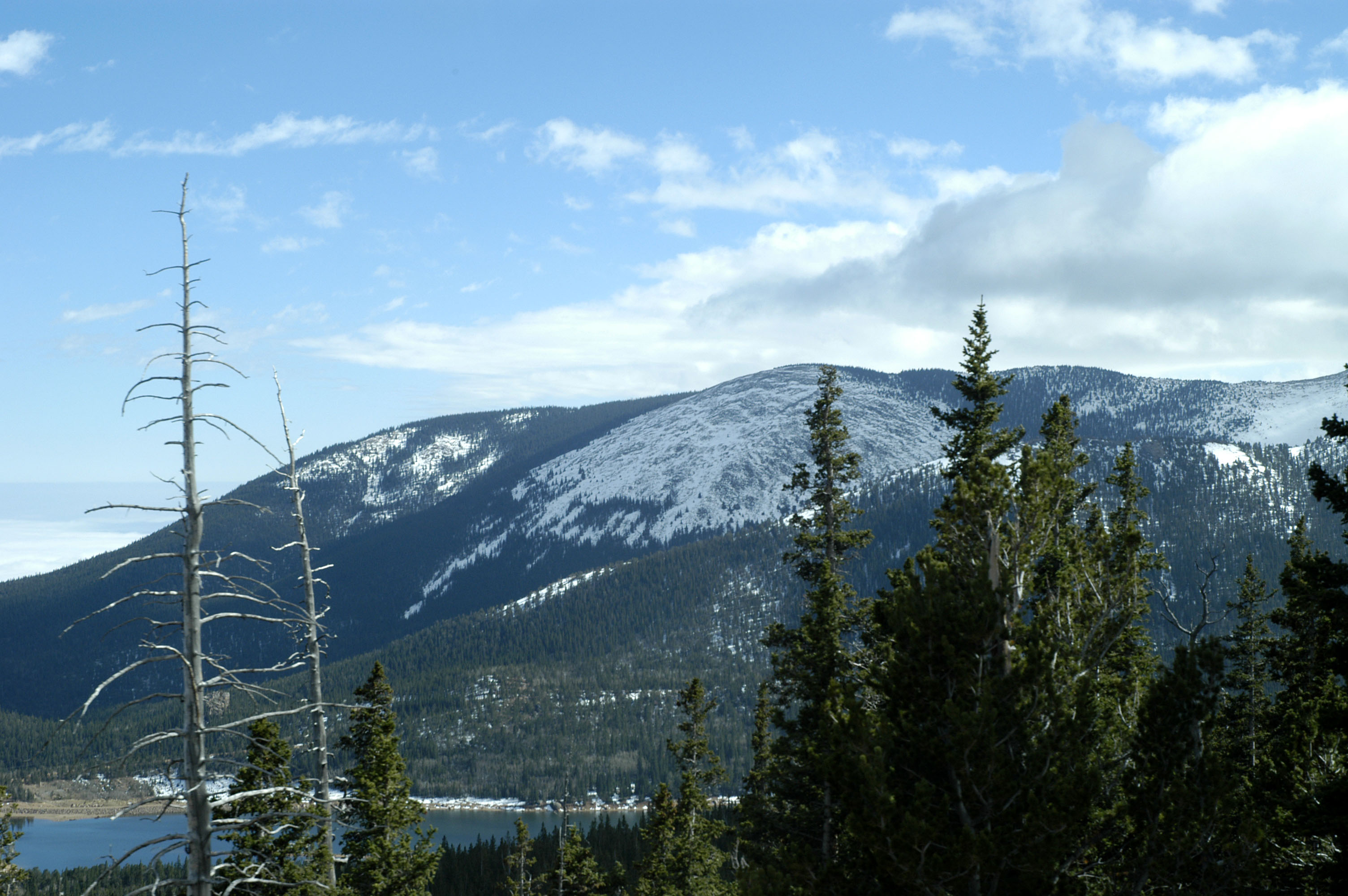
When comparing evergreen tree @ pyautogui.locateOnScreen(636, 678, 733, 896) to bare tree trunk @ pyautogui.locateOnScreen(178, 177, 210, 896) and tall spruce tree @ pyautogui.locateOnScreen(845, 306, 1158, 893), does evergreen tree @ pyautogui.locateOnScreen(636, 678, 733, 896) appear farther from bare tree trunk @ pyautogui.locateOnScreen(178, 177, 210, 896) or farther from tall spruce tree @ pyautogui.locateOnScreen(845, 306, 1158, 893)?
bare tree trunk @ pyautogui.locateOnScreen(178, 177, 210, 896)

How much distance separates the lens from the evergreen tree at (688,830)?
44.0 m

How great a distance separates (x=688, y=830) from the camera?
149 ft

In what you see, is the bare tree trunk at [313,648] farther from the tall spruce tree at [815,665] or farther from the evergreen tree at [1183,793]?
the evergreen tree at [1183,793]

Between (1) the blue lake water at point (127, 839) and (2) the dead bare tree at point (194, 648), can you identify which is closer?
(2) the dead bare tree at point (194, 648)

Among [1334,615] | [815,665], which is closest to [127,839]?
[815,665]

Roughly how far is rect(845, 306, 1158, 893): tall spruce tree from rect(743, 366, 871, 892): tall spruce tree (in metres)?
1.93

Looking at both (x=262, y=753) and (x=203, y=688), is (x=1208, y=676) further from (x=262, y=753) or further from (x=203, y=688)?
(x=262, y=753)

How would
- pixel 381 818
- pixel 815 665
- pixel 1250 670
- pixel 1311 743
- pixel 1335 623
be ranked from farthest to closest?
pixel 1250 670
pixel 381 818
pixel 815 665
pixel 1311 743
pixel 1335 623

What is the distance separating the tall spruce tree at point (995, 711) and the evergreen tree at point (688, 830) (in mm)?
28741

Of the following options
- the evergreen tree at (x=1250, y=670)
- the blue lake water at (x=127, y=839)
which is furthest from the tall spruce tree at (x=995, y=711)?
the blue lake water at (x=127, y=839)

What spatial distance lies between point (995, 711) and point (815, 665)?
10.2 metres

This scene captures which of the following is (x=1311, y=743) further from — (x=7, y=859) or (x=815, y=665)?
(x=7, y=859)

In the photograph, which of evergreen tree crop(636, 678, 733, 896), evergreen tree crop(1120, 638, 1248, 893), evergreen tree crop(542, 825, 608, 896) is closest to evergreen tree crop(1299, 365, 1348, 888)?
evergreen tree crop(1120, 638, 1248, 893)

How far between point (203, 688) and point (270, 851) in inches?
492
